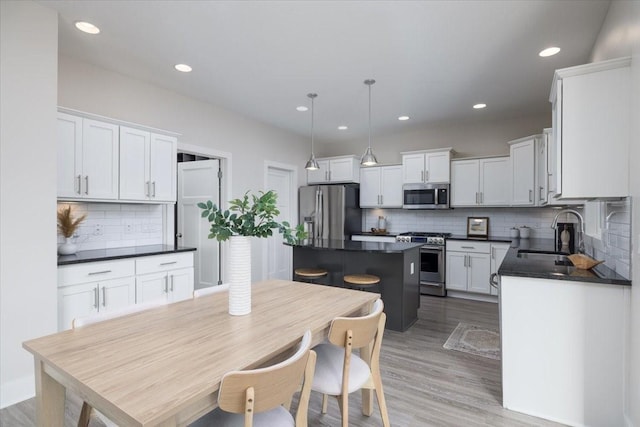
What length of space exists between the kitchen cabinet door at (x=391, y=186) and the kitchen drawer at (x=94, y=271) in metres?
4.09

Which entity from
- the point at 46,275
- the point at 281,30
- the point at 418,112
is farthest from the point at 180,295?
the point at 418,112

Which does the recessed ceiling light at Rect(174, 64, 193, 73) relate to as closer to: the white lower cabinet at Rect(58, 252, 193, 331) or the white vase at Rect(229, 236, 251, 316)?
the white lower cabinet at Rect(58, 252, 193, 331)

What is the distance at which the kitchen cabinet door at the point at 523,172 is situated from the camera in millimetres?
4516

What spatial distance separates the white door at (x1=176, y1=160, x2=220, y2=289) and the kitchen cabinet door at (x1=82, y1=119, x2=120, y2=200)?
1530 mm

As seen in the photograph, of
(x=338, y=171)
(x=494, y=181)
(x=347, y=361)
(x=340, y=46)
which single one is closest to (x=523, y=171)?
(x=494, y=181)

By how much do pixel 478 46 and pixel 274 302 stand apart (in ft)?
8.96

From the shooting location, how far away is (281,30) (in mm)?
2648

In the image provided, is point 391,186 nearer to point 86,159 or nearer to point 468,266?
point 468,266

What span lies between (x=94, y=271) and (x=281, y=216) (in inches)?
129

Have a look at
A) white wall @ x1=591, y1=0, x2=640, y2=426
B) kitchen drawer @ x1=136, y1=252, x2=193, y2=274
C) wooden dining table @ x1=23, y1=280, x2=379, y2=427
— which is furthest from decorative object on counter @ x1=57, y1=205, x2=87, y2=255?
white wall @ x1=591, y1=0, x2=640, y2=426

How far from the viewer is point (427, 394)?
2.35 meters

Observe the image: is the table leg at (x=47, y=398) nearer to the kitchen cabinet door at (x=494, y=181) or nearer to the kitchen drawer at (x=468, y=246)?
the kitchen drawer at (x=468, y=246)

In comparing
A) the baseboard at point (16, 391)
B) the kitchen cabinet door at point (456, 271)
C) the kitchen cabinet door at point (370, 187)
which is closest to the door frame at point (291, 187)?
the kitchen cabinet door at point (370, 187)

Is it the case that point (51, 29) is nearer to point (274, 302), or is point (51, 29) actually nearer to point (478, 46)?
point (274, 302)
